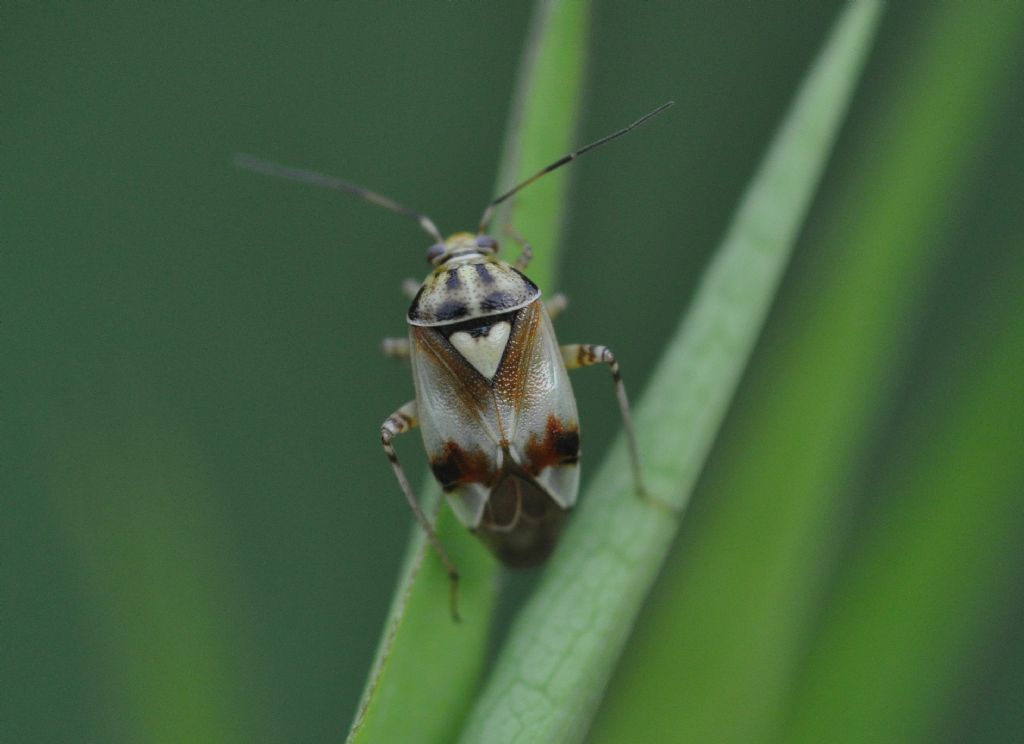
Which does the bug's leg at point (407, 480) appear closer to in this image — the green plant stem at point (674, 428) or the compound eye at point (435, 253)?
the green plant stem at point (674, 428)

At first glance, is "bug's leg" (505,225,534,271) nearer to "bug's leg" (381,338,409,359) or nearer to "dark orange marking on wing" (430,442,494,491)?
"dark orange marking on wing" (430,442,494,491)

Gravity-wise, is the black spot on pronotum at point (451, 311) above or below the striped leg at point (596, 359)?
above

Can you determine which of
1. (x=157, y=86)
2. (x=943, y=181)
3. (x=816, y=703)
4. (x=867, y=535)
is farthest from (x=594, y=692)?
(x=157, y=86)

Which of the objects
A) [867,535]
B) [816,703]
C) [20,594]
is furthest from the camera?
[20,594]

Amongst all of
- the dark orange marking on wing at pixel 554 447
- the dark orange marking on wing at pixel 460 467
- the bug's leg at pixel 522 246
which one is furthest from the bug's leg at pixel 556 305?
the dark orange marking on wing at pixel 460 467

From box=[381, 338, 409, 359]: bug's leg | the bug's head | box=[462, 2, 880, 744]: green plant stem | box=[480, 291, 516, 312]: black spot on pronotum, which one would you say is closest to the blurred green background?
box=[462, 2, 880, 744]: green plant stem

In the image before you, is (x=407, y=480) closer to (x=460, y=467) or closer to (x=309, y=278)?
(x=460, y=467)

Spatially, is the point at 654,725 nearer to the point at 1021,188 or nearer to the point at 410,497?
the point at 410,497
